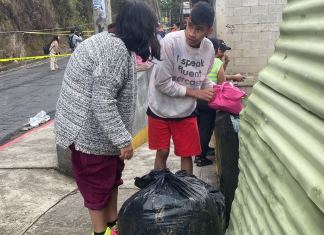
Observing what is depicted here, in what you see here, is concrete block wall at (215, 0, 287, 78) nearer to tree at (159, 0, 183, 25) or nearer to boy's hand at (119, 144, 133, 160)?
boy's hand at (119, 144, 133, 160)

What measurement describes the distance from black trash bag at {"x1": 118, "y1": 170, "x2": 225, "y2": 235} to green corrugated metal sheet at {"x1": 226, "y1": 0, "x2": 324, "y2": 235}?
237 millimetres

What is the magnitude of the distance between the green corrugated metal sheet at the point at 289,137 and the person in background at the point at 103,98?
81cm

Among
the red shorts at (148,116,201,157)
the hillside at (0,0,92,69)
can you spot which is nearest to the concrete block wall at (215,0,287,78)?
the red shorts at (148,116,201,157)

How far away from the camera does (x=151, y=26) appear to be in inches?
102

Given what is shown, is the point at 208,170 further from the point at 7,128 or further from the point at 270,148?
the point at 7,128

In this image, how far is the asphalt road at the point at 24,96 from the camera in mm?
7828

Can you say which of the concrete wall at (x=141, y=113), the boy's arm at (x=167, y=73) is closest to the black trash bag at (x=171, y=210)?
the boy's arm at (x=167, y=73)

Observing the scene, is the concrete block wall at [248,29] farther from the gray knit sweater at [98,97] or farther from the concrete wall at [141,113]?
the gray knit sweater at [98,97]

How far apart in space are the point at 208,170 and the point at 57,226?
1776 millimetres

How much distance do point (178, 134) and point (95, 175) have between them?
0.91 metres

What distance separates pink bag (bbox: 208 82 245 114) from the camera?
3135 millimetres

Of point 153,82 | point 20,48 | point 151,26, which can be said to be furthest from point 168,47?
point 20,48

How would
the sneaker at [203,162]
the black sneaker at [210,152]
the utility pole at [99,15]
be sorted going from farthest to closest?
the utility pole at [99,15]
the black sneaker at [210,152]
the sneaker at [203,162]

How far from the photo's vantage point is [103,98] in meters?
2.44
